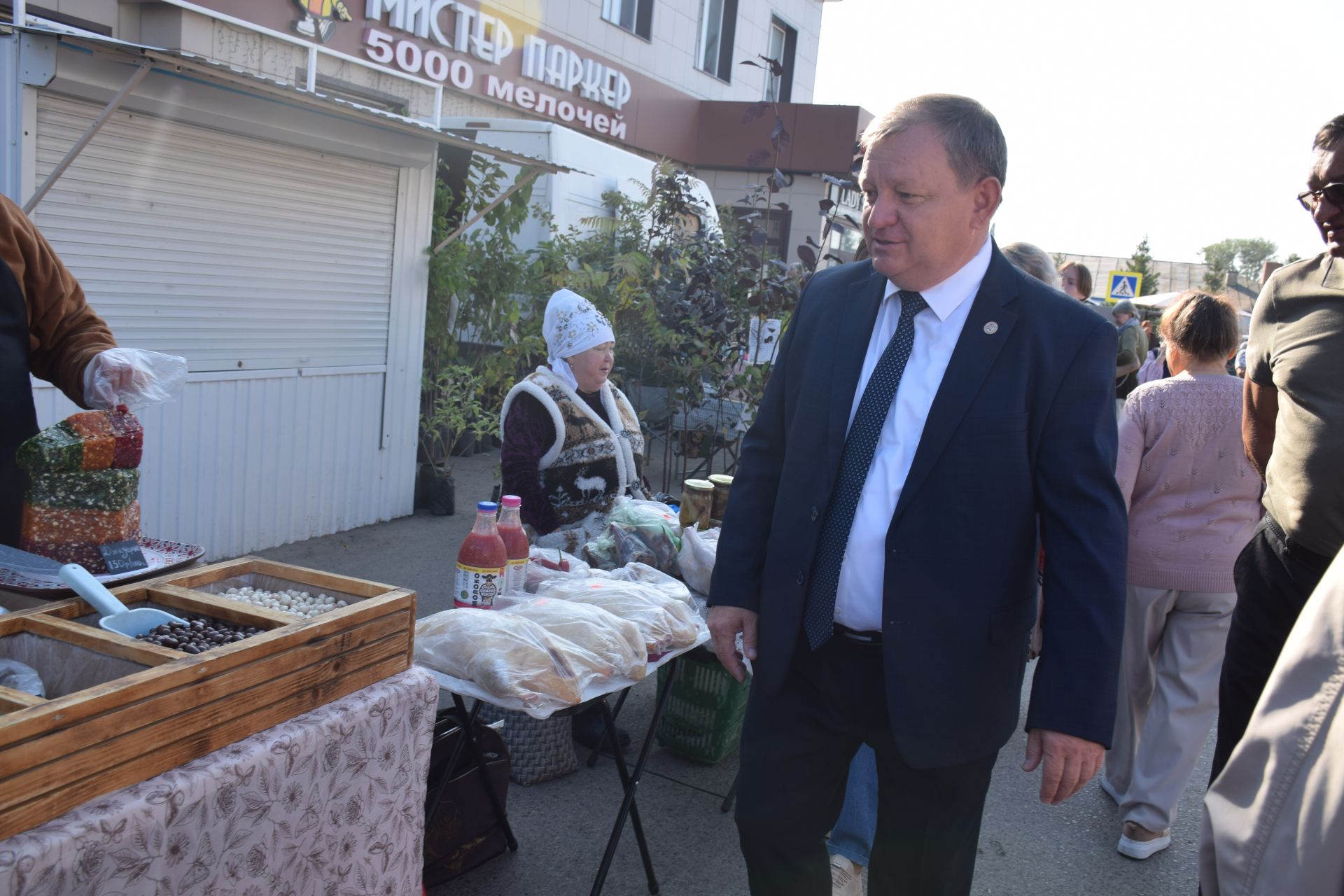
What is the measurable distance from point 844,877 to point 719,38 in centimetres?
1592

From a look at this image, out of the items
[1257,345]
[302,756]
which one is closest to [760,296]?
[1257,345]

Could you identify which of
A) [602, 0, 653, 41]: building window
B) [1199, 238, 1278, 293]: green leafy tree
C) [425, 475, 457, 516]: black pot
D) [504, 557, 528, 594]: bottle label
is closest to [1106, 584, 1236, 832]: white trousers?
[504, 557, 528, 594]: bottle label

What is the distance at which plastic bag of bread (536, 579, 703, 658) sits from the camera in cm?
275

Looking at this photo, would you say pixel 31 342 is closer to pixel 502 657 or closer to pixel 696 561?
pixel 502 657

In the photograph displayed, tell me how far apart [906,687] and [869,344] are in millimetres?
770

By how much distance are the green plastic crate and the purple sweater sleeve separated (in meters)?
0.82

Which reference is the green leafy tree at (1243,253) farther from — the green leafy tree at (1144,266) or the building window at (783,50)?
the building window at (783,50)

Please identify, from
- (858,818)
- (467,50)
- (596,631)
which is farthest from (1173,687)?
(467,50)

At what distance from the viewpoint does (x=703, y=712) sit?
3.89 m

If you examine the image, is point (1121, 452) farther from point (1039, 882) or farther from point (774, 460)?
point (774, 460)

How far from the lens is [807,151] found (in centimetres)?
1484

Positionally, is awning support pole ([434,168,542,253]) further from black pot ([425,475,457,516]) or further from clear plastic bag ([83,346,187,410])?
clear plastic bag ([83,346,187,410])

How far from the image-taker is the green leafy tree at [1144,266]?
120 feet

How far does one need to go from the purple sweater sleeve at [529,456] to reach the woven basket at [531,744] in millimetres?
760
